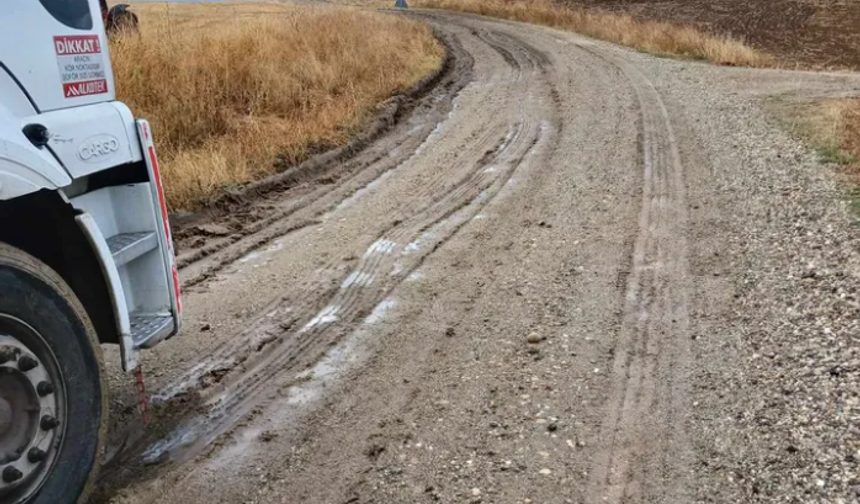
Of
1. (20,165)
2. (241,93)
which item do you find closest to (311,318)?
(20,165)

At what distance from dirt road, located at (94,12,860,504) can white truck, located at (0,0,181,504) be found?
0.69m

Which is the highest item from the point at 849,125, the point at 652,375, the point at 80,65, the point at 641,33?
the point at 80,65

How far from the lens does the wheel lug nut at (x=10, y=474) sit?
90.3 inches

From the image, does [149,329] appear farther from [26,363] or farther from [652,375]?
[652,375]

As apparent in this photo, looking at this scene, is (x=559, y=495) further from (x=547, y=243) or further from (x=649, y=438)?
(x=547, y=243)

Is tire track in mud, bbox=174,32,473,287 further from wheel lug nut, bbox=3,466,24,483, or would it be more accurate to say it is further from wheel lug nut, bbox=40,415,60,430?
wheel lug nut, bbox=3,466,24,483

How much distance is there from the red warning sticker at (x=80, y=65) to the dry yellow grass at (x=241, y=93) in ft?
12.6

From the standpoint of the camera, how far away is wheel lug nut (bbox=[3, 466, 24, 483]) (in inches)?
90.3

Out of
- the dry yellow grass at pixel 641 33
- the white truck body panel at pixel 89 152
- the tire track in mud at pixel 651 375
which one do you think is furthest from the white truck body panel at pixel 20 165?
the dry yellow grass at pixel 641 33

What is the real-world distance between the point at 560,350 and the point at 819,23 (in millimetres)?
32441

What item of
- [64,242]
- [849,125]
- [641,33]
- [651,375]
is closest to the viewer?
[64,242]

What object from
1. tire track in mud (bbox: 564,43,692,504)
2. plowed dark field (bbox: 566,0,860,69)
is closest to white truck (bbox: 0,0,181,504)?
tire track in mud (bbox: 564,43,692,504)

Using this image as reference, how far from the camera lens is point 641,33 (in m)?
21.3

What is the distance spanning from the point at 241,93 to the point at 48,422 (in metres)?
8.45
